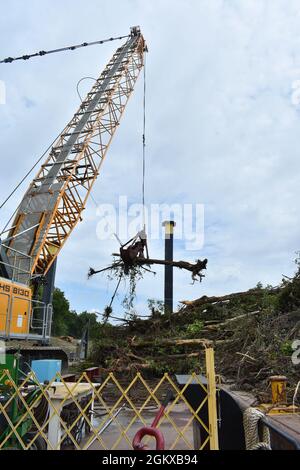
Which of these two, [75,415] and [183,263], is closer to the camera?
[75,415]

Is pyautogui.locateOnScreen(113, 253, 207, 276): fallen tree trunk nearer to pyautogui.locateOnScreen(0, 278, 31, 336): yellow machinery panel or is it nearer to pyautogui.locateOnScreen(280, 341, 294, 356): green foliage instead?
pyautogui.locateOnScreen(0, 278, 31, 336): yellow machinery panel

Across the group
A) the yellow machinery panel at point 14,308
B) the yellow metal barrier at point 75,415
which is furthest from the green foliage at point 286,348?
the yellow machinery panel at point 14,308

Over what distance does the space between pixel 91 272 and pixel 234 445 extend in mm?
12555

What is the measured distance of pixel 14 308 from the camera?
33.8 feet

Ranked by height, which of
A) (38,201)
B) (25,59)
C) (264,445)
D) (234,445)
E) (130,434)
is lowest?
(130,434)

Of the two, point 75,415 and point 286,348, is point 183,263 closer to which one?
point 286,348

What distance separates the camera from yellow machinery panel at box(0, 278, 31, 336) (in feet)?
32.0

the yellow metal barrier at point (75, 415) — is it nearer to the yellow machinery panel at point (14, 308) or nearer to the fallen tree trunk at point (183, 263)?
the yellow machinery panel at point (14, 308)

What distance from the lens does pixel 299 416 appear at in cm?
360

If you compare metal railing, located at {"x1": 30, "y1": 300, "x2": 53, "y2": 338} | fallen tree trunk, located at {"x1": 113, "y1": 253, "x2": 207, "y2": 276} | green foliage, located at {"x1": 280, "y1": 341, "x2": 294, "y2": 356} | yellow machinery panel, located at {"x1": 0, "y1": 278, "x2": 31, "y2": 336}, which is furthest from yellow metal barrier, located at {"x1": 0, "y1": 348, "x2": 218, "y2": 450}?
fallen tree trunk, located at {"x1": 113, "y1": 253, "x2": 207, "y2": 276}

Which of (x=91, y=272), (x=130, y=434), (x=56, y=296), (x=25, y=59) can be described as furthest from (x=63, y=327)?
(x=130, y=434)

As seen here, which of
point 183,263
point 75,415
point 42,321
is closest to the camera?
point 75,415

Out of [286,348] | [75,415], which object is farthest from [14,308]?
[286,348]
